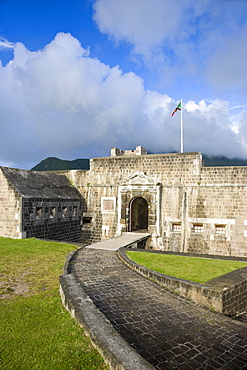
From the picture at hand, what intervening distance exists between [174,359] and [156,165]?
49.2 feet

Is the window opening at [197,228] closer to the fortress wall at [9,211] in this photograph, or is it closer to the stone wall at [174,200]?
the stone wall at [174,200]

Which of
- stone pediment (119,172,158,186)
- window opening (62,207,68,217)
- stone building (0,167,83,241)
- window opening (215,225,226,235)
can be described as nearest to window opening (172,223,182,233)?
window opening (215,225,226,235)

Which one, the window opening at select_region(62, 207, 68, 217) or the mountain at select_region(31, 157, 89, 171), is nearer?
the window opening at select_region(62, 207, 68, 217)

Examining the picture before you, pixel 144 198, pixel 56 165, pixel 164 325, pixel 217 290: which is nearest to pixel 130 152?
pixel 144 198

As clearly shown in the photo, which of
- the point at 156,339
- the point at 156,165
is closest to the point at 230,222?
the point at 156,165

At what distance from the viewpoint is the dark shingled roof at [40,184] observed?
15.5 m

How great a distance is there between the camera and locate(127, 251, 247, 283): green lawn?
27.4 ft

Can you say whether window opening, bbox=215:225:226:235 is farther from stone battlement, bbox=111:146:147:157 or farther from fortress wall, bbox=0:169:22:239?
fortress wall, bbox=0:169:22:239

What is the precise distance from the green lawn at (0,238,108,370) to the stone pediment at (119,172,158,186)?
10.5 metres

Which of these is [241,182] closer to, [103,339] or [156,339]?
[156,339]

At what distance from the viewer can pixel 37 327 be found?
4.82 m

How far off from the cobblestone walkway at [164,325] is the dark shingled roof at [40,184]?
28.1 ft

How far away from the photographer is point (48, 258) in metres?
10.4

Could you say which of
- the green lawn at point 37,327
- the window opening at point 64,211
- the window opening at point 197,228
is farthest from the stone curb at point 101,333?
the window opening at point 197,228
